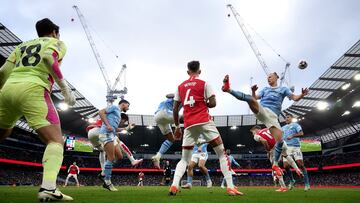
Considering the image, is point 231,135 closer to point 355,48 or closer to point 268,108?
point 355,48

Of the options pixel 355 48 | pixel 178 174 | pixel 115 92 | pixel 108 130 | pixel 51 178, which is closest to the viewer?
pixel 51 178

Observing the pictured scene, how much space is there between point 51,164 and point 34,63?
1.47 metres

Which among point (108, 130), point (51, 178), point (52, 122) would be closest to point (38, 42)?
point (52, 122)

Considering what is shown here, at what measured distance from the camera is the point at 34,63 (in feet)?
14.1

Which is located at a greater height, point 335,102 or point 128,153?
point 335,102

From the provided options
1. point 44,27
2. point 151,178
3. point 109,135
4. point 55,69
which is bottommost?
point 151,178

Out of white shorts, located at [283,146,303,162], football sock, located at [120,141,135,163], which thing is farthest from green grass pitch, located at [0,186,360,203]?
white shorts, located at [283,146,303,162]

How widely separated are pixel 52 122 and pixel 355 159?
51.7 meters

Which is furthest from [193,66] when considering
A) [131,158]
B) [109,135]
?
[131,158]

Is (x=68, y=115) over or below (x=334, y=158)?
over

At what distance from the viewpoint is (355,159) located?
151 feet

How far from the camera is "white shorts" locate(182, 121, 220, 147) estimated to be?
6289 mm

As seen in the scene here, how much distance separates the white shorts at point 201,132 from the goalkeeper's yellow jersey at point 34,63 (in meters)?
3.06

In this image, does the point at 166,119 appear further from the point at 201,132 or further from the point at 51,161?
the point at 51,161
